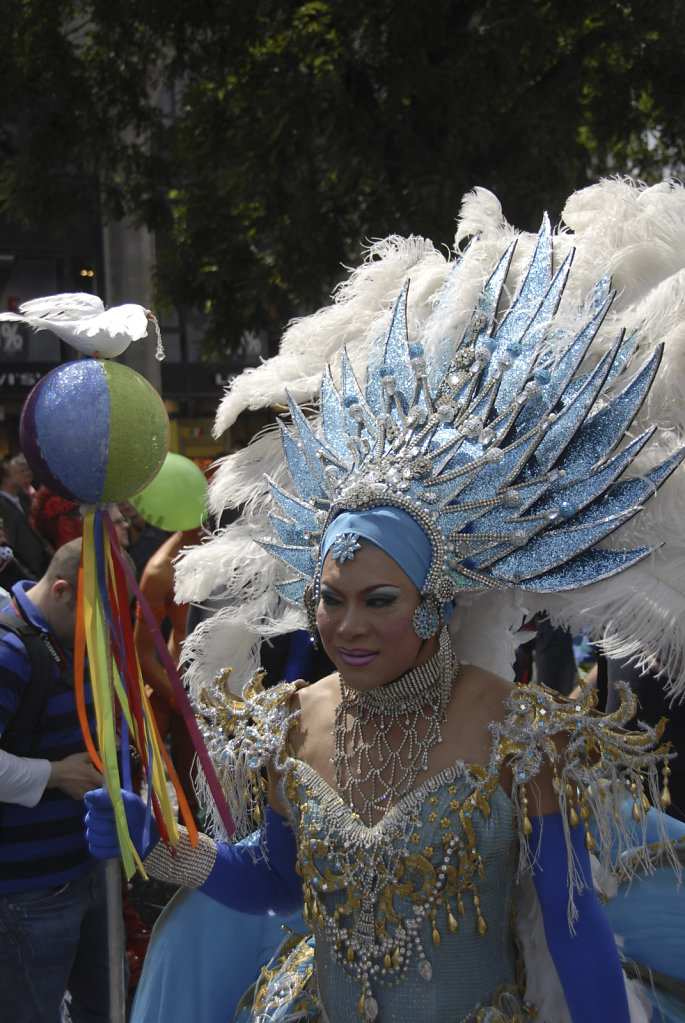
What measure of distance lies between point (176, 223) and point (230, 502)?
6.26 metres

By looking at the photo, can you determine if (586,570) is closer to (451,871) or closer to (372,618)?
(372,618)

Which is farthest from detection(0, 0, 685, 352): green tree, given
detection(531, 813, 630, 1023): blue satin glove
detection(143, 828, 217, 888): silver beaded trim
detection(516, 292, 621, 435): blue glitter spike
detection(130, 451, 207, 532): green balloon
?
detection(531, 813, 630, 1023): blue satin glove

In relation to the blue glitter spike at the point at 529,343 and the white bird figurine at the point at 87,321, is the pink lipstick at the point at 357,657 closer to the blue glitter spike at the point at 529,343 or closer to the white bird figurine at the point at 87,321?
the blue glitter spike at the point at 529,343

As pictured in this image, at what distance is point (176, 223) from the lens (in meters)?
8.29

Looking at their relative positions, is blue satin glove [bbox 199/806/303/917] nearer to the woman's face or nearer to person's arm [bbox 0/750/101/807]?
the woman's face

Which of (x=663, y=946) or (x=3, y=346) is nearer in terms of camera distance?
(x=663, y=946)

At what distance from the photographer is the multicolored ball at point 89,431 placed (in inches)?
77.9

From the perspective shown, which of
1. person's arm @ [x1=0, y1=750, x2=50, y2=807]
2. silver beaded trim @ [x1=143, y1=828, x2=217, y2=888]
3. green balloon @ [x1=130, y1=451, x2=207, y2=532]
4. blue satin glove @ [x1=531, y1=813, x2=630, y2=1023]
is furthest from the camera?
green balloon @ [x1=130, y1=451, x2=207, y2=532]

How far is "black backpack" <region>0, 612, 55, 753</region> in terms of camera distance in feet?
8.70

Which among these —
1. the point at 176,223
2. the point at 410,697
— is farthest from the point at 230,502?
the point at 176,223

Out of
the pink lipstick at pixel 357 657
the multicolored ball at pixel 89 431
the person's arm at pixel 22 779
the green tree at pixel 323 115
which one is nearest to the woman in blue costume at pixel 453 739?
the pink lipstick at pixel 357 657

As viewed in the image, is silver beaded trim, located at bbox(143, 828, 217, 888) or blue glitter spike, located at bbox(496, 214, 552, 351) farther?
blue glitter spike, located at bbox(496, 214, 552, 351)

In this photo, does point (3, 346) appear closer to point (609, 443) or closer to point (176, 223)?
point (176, 223)

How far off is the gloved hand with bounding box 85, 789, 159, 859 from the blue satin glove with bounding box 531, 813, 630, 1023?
2.57ft
